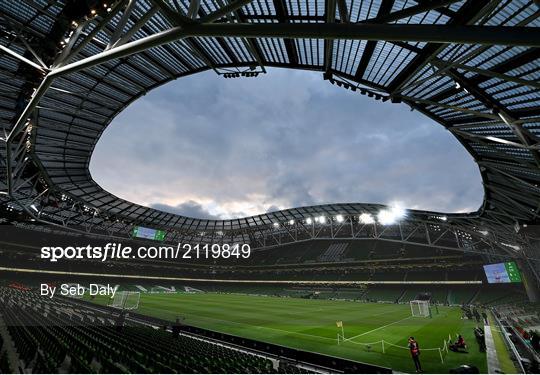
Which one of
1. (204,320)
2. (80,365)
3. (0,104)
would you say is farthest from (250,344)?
(0,104)

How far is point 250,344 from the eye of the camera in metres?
18.6

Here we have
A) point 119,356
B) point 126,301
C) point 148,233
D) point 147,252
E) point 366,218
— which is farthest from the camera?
point 147,252

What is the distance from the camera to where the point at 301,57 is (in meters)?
14.4

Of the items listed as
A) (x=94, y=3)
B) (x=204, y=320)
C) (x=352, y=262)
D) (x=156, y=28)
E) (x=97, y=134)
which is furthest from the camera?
(x=352, y=262)

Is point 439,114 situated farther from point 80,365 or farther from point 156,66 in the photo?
point 80,365

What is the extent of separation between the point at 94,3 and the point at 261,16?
644 centimetres

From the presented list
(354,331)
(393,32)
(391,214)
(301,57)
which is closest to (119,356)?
(393,32)

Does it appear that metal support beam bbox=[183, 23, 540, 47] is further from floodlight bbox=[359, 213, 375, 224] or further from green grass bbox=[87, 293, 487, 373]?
floodlight bbox=[359, 213, 375, 224]

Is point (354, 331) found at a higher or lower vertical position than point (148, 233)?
lower

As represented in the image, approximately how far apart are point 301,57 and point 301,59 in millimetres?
220

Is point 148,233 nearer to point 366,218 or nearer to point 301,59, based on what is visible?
point 366,218

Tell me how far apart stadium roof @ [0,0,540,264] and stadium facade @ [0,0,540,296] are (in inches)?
1.8

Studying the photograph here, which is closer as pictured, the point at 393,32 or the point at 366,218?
the point at 393,32

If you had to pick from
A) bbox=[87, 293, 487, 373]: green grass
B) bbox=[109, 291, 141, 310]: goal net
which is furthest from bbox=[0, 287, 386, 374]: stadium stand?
bbox=[109, 291, 141, 310]: goal net
